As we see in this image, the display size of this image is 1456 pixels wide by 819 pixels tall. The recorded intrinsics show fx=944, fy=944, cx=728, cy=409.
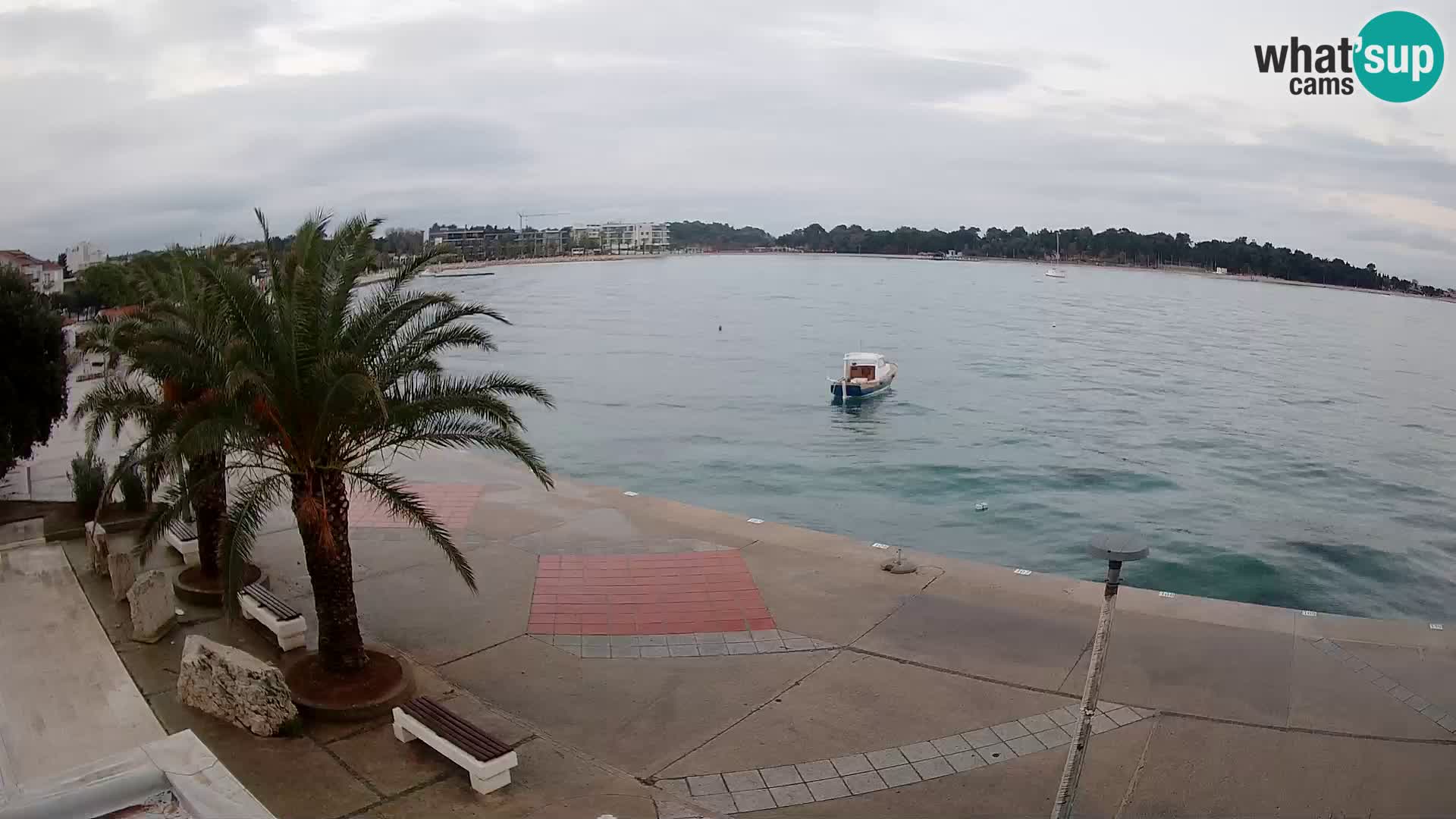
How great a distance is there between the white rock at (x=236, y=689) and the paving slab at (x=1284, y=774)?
6.75 metres

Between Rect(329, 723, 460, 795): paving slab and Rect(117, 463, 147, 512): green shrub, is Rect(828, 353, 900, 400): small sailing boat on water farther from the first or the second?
Rect(329, 723, 460, 795): paving slab

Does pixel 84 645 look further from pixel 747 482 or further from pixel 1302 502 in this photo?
pixel 1302 502

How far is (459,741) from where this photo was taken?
23.2ft

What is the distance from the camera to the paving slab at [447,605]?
32.6 feet

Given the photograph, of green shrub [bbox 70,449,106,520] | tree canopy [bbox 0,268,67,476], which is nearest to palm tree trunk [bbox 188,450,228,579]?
green shrub [bbox 70,449,106,520]

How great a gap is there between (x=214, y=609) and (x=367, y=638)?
196cm

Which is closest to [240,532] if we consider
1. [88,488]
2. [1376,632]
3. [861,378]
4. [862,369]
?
[88,488]

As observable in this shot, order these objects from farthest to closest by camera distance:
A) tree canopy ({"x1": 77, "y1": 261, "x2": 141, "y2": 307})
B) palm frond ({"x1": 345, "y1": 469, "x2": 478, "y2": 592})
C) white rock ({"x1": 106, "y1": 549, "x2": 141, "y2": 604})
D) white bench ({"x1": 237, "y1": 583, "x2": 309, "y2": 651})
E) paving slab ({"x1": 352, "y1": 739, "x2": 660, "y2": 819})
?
Answer: tree canopy ({"x1": 77, "y1": 261, "x2": 141, "y2": 307})
white rock ({"x1": 106, "y1": 549, "x2": 141, "y2": 604})
white bench ({"x1": 237, "y1": 583, "x2": 309, "y2": 651})
palm frond ({"x1": 345, "y1": 469, "x2": 478, "y2": 592})
paving slab ({"x1": 352, "y1": 739, "x2": 660, "y2": 819})

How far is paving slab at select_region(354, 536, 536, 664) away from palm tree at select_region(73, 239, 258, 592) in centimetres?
164

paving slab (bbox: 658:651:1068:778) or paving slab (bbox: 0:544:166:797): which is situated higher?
paving slab (bbox: 0:544:166:797)

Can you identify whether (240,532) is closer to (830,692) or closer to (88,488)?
(830,692)

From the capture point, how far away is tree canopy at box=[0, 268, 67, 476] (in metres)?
14.0

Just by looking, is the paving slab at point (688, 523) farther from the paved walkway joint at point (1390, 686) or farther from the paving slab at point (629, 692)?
the paved walkway joint at point (1390, 686)

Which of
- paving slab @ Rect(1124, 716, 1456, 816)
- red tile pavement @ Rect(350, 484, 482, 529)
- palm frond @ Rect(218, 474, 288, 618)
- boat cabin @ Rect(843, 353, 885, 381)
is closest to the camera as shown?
paving slab @ Rect(1124, 716, 1456, 816)
